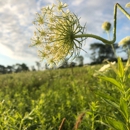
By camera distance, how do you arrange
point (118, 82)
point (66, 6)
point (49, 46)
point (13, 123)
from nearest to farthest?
point (118, 82) < point (49, 46) < point (66, 6) < point (13, 123)

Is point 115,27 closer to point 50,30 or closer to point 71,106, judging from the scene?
point 50,30

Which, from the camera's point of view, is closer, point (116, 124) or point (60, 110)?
point (116, 124)

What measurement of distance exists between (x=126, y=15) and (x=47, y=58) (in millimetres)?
667

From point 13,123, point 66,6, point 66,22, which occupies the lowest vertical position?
point 13,123

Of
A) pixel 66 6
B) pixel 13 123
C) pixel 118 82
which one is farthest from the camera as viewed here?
pixel 13 123

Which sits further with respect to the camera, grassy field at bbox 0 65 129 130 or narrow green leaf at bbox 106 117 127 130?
grassy field at bbox 0 65 129 130

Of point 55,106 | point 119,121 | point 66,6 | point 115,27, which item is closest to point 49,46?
point 66,6

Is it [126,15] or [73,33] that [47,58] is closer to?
[73,33]

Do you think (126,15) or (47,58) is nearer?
(126,15)

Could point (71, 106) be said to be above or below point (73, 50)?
below

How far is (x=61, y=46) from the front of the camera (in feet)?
6.03

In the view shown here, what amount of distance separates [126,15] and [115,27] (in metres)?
0.11

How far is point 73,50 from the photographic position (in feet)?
6.04

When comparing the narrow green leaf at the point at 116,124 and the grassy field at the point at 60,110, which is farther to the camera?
the grassy field at the point at 60,110
